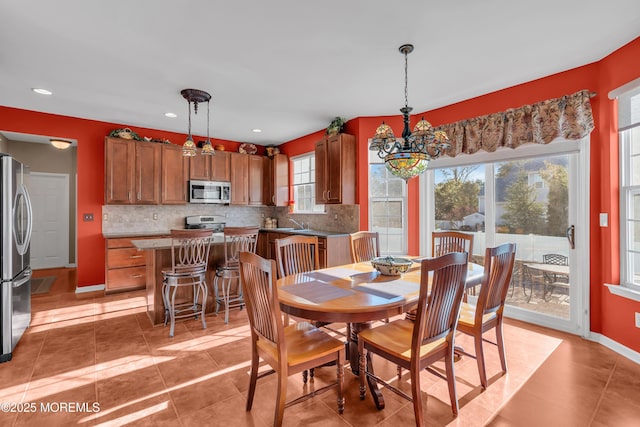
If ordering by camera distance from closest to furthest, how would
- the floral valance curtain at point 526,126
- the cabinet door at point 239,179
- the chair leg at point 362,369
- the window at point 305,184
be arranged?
the chair leg at point 362,369 → the floral valance curtain at point 526,126 → the window at point 305,184 → the cabinet door at point 239,179

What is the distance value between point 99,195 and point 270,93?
10.9 ft

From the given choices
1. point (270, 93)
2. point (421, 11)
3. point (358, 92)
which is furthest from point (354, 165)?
point (421, 11)

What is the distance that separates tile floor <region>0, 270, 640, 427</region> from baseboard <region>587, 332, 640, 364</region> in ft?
0.19

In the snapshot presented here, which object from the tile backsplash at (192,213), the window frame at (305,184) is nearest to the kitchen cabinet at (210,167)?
the tile backsplash at (192,213)

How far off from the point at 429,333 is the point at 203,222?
16.0 feet

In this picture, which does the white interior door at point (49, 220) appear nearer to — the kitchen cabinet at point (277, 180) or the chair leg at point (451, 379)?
the kitchen cabinet at point (277, 180)

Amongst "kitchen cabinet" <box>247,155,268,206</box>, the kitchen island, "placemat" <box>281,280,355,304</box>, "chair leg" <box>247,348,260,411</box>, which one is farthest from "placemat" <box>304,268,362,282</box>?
"kitchen cabinet" <box>247,155,268,206</box>

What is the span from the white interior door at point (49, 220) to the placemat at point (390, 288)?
276 inches

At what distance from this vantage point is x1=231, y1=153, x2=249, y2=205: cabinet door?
19.0ft

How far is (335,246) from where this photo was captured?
14.4 ft

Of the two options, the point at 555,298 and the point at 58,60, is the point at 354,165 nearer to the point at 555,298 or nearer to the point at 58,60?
the point at 555,298

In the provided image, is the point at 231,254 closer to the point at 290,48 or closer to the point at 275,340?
the point at 275,340

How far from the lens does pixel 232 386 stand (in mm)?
2186

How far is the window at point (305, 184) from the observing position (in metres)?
5.64
